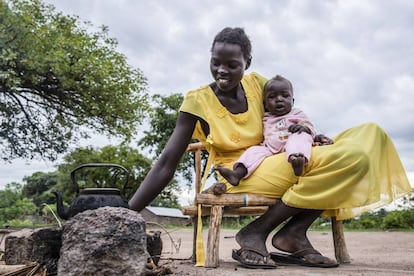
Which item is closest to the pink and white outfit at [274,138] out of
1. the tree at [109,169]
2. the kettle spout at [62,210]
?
the kettle spout at [62,210]

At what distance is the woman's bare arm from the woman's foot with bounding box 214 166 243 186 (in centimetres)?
31

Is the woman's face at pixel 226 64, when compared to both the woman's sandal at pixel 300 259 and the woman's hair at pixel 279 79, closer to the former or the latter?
the woman's hair at pixel 279 79

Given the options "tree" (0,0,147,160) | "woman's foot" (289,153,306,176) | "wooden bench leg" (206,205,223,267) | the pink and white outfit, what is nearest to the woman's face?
the pink and white outfit

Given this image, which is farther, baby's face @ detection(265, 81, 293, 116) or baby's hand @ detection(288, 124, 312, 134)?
baby's face @ detection(265, 81, 293, 116)

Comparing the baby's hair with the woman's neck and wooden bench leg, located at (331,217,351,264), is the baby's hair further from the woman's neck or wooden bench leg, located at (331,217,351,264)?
wooden bench leg, located at (331,217,351,264)

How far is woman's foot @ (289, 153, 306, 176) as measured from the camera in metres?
2.76

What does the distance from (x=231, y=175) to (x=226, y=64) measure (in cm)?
69

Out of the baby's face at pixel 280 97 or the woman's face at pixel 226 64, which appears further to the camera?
the baby's face at pixel 280 97

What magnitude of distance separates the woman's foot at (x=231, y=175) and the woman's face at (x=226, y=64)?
1.77 feet

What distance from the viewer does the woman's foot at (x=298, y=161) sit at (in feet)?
9.05

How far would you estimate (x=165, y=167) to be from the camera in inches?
121

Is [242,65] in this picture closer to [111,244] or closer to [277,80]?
[277,80]

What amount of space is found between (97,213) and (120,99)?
11656mm

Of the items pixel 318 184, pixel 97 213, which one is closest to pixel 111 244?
pixel 97 213
